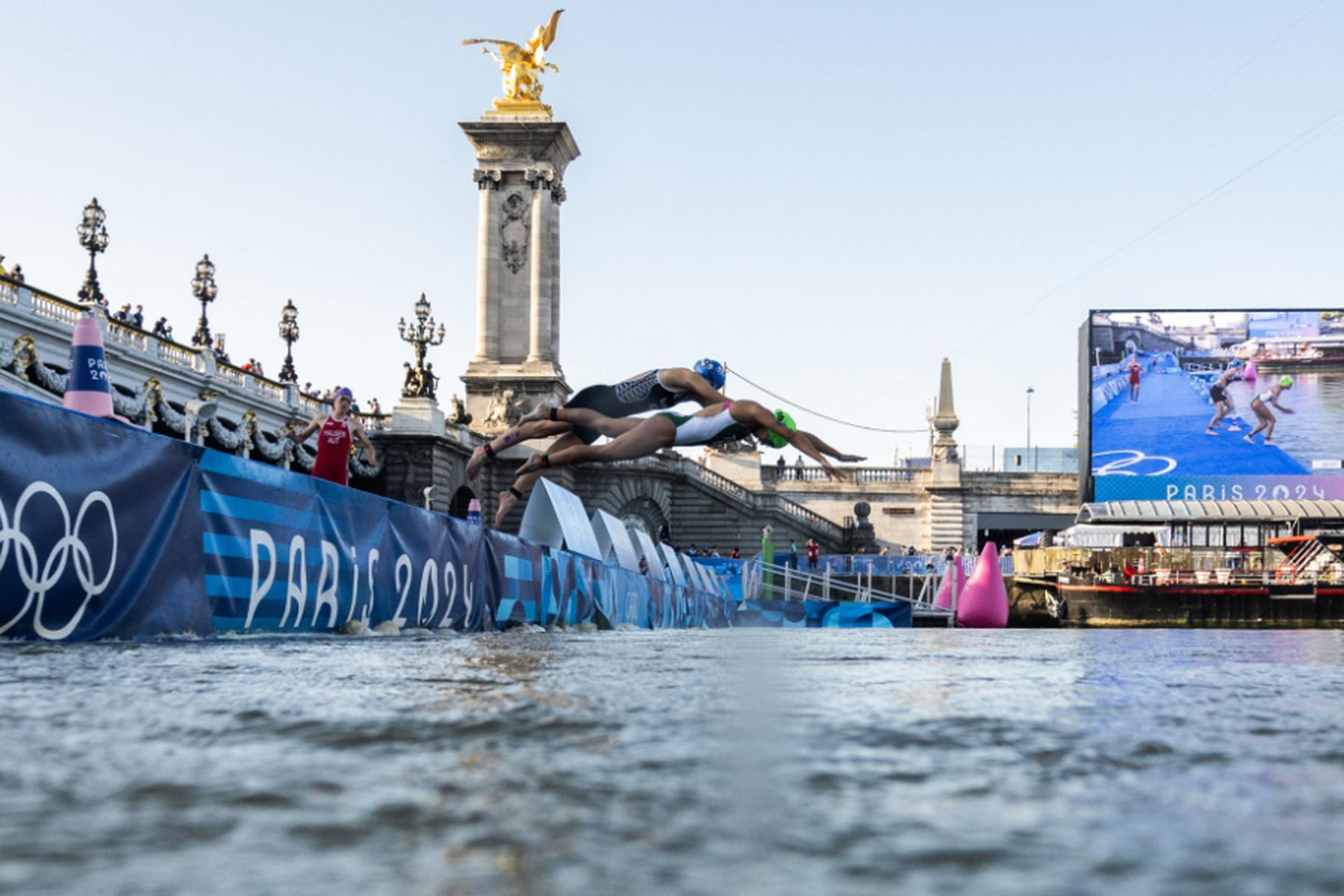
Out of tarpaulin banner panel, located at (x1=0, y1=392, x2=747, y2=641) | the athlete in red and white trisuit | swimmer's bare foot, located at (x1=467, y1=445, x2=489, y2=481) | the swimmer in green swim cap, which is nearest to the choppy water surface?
tarpaulin banner panel, located at (x1=0, y1=392, x2=747, y2=641)

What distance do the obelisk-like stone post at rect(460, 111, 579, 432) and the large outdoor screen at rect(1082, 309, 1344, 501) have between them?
20.2m

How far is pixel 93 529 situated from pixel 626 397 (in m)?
8.24

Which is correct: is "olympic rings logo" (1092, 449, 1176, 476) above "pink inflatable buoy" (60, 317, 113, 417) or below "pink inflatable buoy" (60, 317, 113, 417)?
above

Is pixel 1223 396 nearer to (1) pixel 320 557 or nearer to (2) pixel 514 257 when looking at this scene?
(2) pixel 514 257

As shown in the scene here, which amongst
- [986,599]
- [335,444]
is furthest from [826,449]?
[986,599]

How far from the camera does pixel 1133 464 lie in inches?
1970

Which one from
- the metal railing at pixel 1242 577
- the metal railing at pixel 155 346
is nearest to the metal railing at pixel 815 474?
the metal railing at pixel 1242 577

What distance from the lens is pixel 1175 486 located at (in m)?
50.7

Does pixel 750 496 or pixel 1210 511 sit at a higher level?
pixel 750 496

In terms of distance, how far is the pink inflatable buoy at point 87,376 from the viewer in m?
7.27

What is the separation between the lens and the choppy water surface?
3.56 feet

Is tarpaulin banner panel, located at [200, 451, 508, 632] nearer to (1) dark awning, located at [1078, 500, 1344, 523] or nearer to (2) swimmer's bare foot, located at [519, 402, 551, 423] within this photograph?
(2) swimmer's bare foot, located at [519, 402, 551, 423]

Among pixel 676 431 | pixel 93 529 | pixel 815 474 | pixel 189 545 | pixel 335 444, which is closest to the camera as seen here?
pixel 93 529

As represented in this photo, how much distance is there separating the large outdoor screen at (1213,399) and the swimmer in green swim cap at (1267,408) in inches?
1.4
